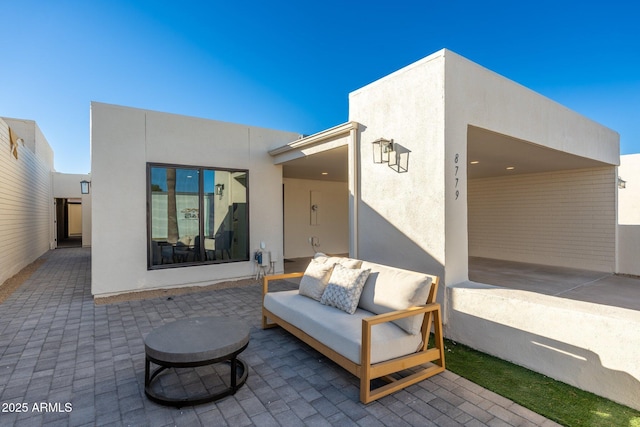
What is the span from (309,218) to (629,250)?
8.15 m

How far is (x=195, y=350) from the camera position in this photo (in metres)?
2.33

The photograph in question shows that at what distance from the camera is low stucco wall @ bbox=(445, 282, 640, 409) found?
233 centimetres

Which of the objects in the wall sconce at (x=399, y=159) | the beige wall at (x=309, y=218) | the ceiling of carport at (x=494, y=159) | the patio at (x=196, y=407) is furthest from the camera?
the beige wall at (x=309, y=218)

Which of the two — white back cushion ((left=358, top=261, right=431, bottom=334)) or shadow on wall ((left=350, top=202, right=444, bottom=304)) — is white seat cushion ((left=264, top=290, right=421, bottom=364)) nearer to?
white back cushion ((left=358, top=261, right=431, bottom=334))

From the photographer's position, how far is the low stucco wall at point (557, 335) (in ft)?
7.65

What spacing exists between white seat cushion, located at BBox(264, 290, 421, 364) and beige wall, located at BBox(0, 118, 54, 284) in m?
7.28

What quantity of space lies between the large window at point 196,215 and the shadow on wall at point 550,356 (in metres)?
Result: 4.70

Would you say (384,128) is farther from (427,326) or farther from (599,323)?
(599,323)

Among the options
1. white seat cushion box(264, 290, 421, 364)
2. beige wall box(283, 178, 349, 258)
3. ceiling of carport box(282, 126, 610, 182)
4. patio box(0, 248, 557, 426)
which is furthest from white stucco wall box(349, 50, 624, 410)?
beige wall box(283, 178, 349, 258)

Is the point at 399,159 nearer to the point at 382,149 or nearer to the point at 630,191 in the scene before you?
the point at 382,149

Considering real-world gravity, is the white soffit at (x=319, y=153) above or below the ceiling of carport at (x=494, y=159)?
above

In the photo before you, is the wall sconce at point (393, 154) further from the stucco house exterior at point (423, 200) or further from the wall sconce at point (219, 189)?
the wall sconce at point (219, 189)

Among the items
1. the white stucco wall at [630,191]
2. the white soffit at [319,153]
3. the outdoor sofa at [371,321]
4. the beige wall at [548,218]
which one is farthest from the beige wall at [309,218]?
the white stucco wall at [630,191]

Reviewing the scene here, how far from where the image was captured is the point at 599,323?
2.45 metres
